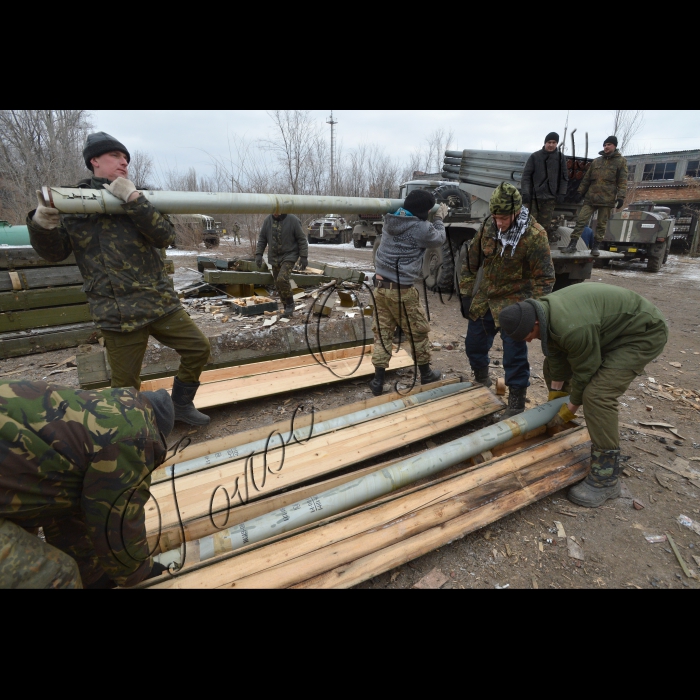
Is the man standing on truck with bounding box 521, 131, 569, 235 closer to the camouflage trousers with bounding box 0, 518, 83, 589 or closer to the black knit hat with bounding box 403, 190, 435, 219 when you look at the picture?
the black knit hat with bounding box 403, 190, 435, 219

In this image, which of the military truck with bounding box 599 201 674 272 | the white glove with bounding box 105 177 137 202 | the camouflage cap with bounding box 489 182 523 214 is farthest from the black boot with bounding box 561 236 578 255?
the white glove with bounding box 105 177 137 202

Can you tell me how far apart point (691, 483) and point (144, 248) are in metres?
4.23

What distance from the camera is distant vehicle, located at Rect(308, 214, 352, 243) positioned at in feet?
64.3

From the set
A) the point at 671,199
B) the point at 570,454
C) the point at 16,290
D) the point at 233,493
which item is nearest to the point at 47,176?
the point at 16,290

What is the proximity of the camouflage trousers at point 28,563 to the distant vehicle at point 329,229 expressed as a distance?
19.0m

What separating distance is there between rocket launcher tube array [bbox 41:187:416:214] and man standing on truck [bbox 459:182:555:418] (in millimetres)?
1367

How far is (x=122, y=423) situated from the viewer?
1.49 meters

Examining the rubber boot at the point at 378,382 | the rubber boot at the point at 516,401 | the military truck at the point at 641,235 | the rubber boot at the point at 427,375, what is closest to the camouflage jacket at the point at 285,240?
the rubber boot at the point at 378,382

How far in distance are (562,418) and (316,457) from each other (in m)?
1.96

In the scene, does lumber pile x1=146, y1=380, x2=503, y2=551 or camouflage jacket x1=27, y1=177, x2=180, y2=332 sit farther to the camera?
camouflage jacket x1=27, y1=177, x2=180, y2=332

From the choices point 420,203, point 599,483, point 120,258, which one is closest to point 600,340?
point 599,483

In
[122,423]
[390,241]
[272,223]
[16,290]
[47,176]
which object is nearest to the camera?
[122,423]

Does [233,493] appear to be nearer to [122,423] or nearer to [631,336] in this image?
[122,423]

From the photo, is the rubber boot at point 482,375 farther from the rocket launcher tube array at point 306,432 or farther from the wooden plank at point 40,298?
the wooden plank at point 40,298
